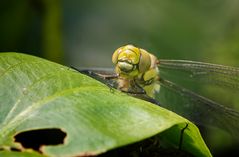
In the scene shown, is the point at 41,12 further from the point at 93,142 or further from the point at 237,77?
the point at 93,142

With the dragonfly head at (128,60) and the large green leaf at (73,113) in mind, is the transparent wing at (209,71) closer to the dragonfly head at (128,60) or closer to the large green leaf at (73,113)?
the dragonfly head at (128,60)

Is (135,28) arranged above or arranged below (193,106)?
above

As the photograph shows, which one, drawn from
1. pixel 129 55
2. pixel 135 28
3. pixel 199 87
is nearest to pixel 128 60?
pixel 129 55

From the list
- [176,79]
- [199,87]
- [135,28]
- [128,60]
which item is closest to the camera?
[128,60]

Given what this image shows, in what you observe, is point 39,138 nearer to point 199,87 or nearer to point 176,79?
point 176,79

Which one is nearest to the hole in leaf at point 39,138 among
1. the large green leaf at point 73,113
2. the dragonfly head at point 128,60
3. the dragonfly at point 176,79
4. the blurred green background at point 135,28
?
the large green leaf at point 73,113

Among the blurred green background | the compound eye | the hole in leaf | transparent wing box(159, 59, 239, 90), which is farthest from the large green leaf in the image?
the blurred green background

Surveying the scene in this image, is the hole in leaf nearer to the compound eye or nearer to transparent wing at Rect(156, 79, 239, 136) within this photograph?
the compound eye
